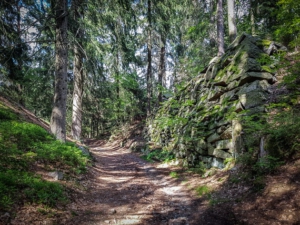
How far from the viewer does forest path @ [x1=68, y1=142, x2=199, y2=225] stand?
4480 millimetres

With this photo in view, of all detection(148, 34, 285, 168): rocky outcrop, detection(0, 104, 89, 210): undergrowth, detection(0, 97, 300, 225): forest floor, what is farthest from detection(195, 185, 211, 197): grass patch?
detection(0, 104, 89, 210): undergrowth

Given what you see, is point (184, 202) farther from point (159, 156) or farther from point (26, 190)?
point (159, 156)

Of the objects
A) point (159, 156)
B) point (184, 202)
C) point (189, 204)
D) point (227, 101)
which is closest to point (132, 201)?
point (184, 202)

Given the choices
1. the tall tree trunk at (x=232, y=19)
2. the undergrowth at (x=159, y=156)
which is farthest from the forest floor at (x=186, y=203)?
the tall tree trunk at (x=232, y=19)

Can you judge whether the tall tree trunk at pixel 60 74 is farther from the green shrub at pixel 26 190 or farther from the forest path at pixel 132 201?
the green shrub at pixel 26 190

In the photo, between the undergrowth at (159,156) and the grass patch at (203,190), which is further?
the undergrowth at (159,156)

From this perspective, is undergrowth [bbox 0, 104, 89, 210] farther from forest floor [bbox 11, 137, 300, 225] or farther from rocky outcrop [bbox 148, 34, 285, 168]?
rocky outcrop [bbox 148, 34, 285, 168]

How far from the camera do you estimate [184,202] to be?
5570 millimetres

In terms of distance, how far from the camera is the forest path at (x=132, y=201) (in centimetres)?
448

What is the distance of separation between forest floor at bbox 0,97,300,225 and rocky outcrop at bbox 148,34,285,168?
48.6 inches

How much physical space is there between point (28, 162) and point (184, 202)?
461 cm

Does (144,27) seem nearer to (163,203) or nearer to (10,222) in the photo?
(163,203)

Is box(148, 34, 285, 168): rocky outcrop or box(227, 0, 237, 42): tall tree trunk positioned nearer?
box(148, 34, 285, 168): rocky outcrop

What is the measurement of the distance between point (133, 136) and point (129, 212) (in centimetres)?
1576
